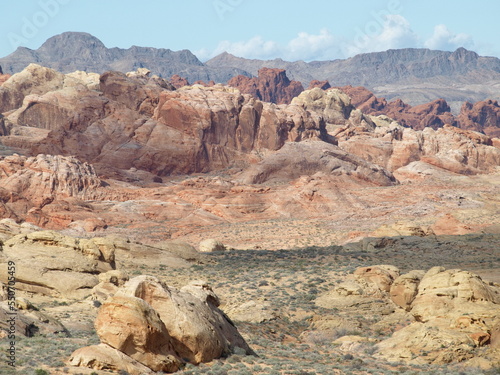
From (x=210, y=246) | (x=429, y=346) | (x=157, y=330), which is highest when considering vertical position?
(x=157, y=330)

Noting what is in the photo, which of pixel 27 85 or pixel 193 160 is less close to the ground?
pixel 27 85

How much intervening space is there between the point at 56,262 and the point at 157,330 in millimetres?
16739

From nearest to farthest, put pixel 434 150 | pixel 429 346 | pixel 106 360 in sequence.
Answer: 1. pixel 106 360
2. pixel 429 346
3. pixel 434 150

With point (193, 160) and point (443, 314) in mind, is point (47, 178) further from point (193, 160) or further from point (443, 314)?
point (443, 314)

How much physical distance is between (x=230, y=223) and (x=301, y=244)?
13.4 m

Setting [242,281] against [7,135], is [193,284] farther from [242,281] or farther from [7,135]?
[7,135]

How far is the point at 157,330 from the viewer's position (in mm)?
20703

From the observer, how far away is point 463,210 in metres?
78.2

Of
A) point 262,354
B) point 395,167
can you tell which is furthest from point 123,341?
point 395,167

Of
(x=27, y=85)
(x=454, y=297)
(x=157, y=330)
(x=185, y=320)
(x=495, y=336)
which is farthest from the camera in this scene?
(x=27, y=85)

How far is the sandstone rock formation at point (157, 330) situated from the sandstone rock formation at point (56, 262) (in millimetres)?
10786

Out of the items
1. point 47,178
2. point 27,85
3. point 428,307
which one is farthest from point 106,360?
point 27,85

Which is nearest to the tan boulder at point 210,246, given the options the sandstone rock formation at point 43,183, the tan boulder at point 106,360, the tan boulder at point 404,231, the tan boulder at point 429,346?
the tan boulder at point 404,231

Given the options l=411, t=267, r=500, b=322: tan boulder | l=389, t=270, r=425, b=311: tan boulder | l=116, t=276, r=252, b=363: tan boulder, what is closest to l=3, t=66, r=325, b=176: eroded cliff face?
l=389, t=270, r=425, b=311: tan boulder
